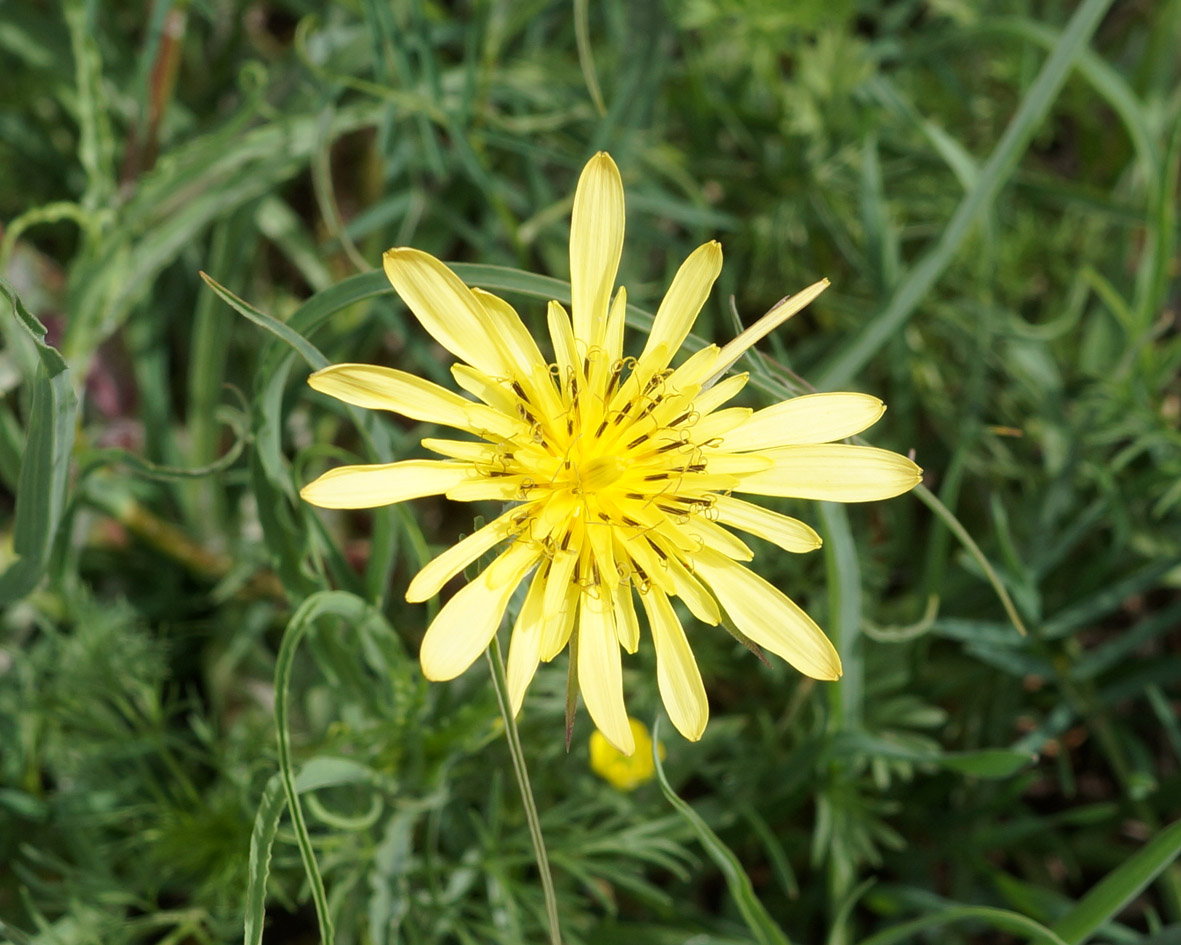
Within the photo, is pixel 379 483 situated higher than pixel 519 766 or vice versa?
pixel 379 483

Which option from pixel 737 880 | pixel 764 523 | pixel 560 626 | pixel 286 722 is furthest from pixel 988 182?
pixel 286 722

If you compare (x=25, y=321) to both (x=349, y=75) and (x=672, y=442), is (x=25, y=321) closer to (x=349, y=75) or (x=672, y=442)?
(x=672, y=442)

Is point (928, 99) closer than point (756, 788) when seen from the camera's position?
No

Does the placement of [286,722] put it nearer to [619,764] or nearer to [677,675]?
[677,675]

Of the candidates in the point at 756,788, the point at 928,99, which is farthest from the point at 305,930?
the point at 928,99

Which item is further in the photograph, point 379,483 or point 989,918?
point 989,918

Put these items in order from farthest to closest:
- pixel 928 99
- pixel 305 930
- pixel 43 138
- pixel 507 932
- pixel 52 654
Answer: pixel 928 99 → pixel 43 138 → pixel 305 930 → pixel 52 654 → pixel 507 932

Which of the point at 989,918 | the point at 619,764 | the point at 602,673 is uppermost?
the point at 602,673
